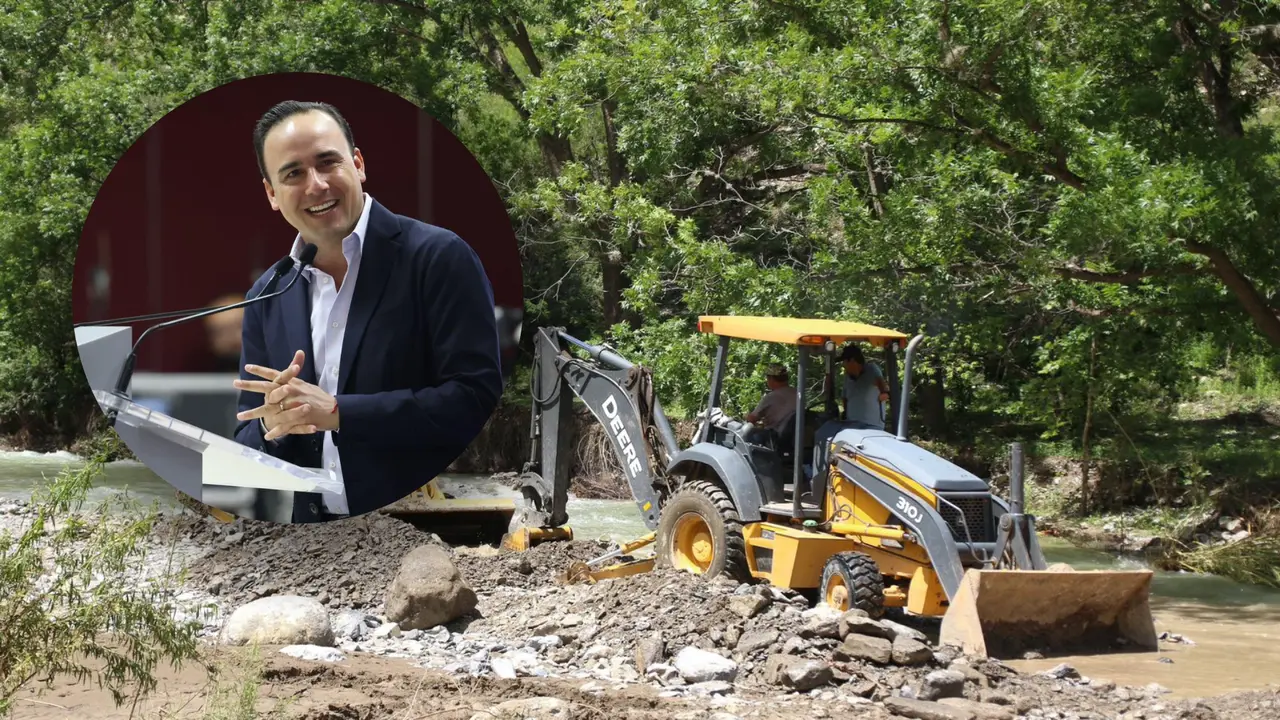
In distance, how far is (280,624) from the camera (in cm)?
817

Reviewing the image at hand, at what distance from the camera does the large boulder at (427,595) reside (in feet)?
29.5

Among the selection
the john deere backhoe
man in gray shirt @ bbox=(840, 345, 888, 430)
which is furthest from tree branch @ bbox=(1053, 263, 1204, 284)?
man in gray shirt @ bbox=(840, 345, 888, 430)

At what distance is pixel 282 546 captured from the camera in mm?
10883

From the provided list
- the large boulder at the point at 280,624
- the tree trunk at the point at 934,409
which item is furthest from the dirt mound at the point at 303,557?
the tree trunk at the point at 934,409

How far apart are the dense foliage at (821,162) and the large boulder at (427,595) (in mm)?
5255

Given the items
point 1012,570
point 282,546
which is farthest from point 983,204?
point 282,546

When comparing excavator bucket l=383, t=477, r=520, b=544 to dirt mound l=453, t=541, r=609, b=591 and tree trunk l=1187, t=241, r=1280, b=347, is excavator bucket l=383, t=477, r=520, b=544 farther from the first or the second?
tree trunk l=1187, t=241, r=1280, b=347


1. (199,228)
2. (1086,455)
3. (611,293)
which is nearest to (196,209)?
(199,228)

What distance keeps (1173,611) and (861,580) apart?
444 centimetres

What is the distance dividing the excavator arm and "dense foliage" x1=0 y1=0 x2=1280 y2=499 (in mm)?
3155

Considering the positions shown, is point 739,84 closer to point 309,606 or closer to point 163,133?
point 309,606

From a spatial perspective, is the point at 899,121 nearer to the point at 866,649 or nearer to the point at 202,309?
the point at 866,649

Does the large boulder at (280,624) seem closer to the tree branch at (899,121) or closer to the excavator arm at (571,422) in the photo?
the excavator arm at (571,422)

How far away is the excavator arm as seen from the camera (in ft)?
34.9
